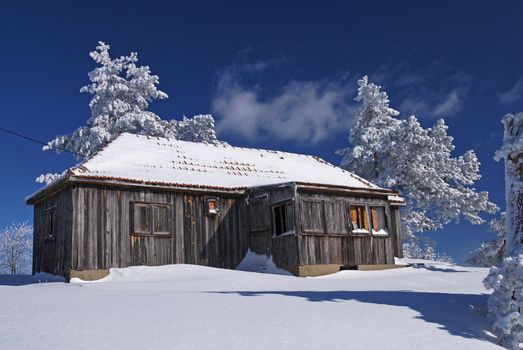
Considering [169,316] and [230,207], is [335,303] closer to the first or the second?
[169,316]

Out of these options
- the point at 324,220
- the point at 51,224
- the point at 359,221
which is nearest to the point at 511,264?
the point at 324,220

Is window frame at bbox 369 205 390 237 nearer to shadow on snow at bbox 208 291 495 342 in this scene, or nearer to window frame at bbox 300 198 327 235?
window frame at bbox 300 198 327 235

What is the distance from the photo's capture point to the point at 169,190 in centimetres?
1828

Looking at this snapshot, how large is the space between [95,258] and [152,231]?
2.08 m

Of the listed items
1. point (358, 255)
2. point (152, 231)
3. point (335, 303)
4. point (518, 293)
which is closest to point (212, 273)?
point (152, 231)

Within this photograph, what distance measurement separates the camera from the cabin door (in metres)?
17.5

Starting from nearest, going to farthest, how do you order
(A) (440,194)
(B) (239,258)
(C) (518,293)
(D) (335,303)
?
1. (C) (518,293)
2. (D) (335,303)
3. (B) (239,258)
4. (A) (440,194)

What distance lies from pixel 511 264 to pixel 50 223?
51.0ft

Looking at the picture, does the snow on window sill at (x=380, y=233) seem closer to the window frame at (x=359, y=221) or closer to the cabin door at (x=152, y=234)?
the window frame at (x=359, y=221)

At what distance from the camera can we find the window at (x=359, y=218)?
66.3ft

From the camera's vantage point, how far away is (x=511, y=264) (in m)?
8.40

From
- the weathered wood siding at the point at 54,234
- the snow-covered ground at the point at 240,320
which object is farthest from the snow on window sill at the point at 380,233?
the weathered wood siding at the point at 54,234

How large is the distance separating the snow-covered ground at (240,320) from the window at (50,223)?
22.9ft

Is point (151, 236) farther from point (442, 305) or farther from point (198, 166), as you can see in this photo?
point (442, 305)
